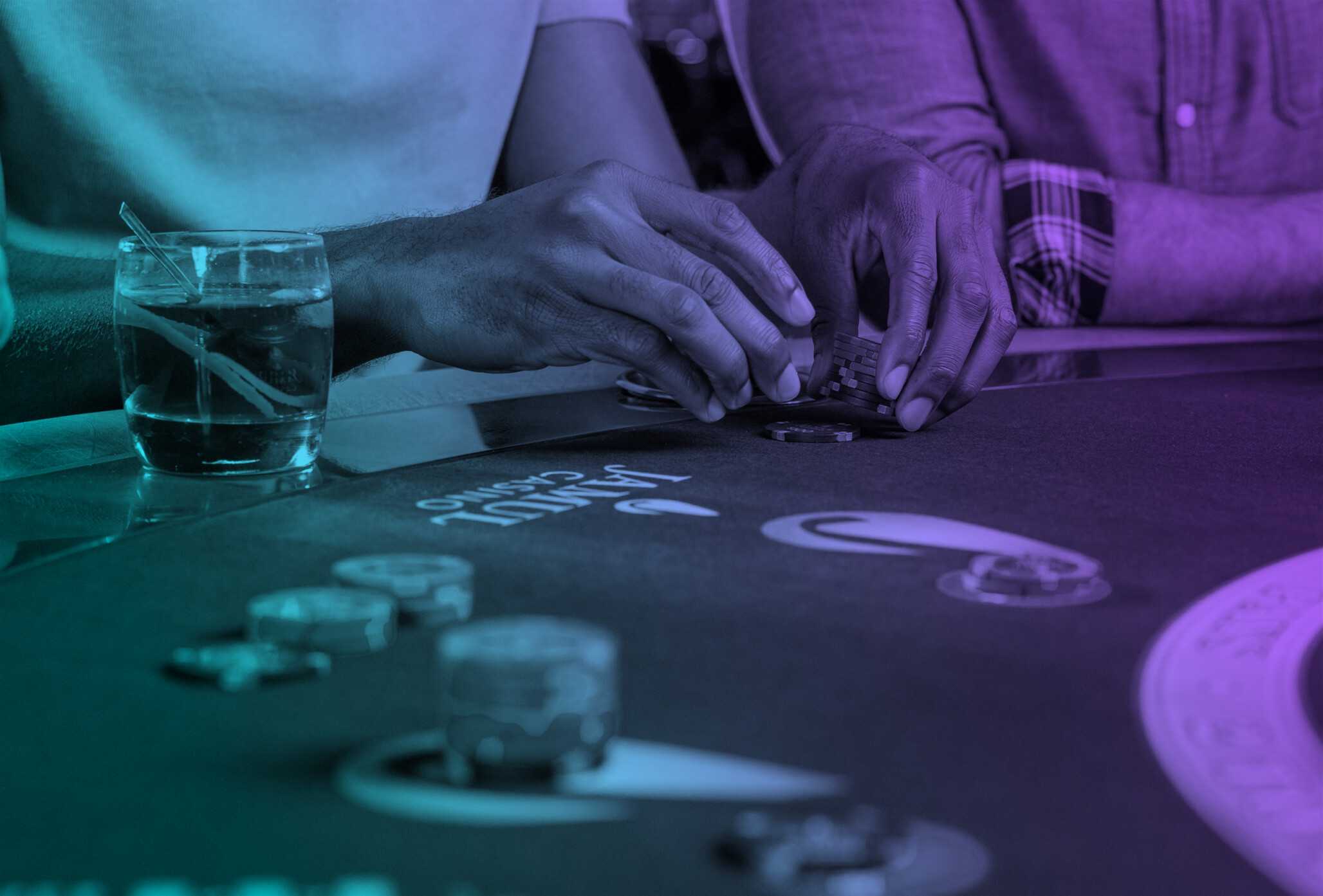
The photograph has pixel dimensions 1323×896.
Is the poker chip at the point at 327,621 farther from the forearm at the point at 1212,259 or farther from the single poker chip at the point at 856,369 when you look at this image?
the forearm at the point at 1212,259

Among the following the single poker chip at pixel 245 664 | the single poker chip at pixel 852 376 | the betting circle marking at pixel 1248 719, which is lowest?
the betting circle marking at pixel 1248 719

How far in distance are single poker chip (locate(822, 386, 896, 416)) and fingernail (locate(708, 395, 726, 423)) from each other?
0.12 m

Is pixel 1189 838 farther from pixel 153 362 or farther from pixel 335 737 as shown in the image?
pixel 153 362

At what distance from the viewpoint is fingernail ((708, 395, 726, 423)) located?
104cm

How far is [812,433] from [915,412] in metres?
0.09

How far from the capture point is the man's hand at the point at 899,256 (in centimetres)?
108

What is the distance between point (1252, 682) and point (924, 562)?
0.18 meters

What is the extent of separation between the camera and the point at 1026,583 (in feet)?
1.95

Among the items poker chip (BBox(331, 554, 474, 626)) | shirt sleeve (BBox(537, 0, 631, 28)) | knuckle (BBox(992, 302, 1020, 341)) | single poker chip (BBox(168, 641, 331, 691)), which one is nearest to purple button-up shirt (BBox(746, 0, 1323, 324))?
shirt sleeve (BBox(537, 0, 631, 28))

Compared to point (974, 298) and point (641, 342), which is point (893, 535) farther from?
point (974, 298)

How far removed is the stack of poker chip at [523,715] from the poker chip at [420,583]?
0.45 ft

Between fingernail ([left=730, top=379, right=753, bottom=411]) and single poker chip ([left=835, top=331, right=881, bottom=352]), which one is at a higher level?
single poker chip ([left=835, top=331, right=881, bottom=352])

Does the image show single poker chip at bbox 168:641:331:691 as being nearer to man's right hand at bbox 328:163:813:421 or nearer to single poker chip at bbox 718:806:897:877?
single poker chip at bbox 718:806:897:877

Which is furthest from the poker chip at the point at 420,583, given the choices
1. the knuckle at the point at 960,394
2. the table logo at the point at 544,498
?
the knuckle at the point at 960,394
